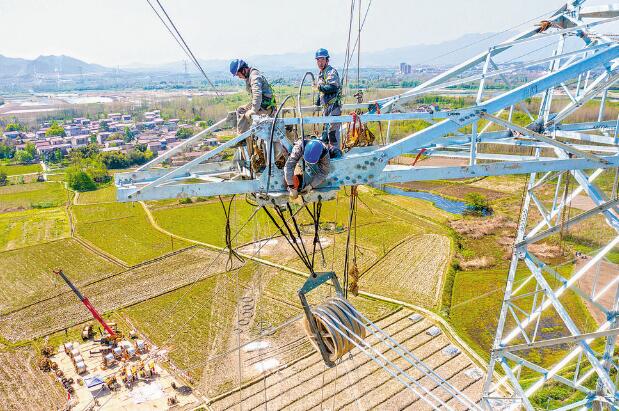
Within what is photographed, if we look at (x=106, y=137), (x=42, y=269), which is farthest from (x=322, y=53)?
(x=106, y=137)

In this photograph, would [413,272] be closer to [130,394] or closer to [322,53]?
[130,394]

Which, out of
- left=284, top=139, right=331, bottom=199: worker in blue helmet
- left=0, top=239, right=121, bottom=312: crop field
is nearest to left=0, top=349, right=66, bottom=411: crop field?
left=0, top=239, right=121, bottom=312: crop field

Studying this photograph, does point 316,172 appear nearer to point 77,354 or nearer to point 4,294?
point 77,354

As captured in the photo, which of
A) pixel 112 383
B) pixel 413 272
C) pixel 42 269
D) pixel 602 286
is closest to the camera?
pixel 112 383

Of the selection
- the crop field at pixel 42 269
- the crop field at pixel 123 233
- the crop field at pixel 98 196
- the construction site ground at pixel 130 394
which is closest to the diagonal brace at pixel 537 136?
the construction site ground at pixel 130 394

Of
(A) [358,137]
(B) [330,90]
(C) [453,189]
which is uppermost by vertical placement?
(B) [330,90]

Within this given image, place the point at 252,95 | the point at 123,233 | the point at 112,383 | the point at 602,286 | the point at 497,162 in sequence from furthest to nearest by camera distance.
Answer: the point at 123,233
the point at 602,286
the point at 112,383
the point at 252,95
the point at 497,162

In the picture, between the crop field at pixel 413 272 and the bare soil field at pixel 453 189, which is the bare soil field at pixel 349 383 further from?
the bare soil field at pixel 453 189

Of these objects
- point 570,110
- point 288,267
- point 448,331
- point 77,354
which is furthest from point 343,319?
point 288,267
